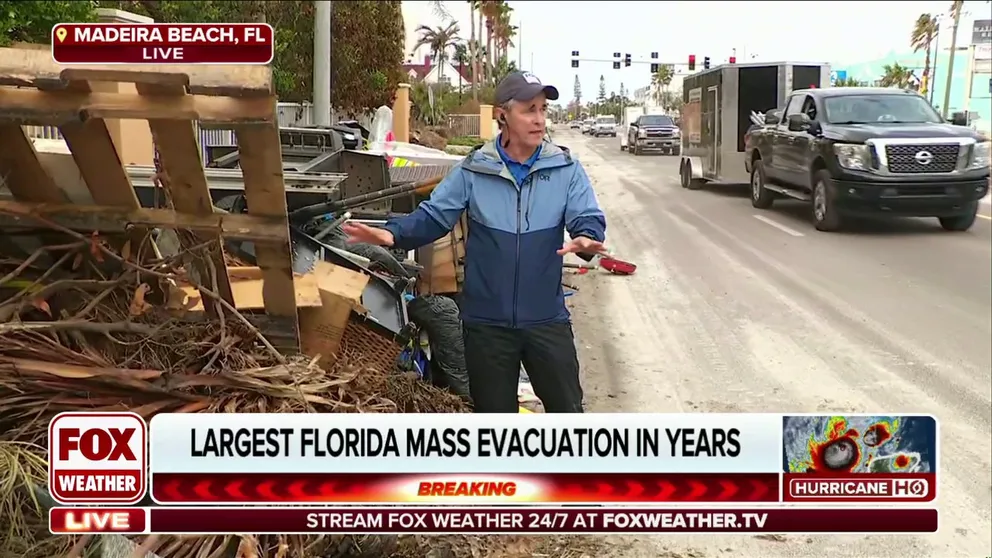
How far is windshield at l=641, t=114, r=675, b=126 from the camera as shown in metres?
37.8

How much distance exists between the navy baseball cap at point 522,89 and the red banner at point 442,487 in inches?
58.2

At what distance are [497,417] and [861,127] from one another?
1167 centimetres

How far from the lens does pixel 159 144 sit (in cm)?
332

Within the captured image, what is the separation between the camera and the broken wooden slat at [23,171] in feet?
11.3

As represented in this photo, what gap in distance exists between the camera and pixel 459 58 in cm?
6844

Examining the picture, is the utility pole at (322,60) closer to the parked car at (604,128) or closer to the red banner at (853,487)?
the red banner at (853,487)

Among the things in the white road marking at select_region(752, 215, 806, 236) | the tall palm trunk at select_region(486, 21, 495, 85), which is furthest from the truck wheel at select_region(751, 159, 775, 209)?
the tall palm trunk at select_region(486, 21, 495, 85)

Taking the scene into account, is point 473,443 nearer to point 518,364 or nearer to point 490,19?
point 518,364

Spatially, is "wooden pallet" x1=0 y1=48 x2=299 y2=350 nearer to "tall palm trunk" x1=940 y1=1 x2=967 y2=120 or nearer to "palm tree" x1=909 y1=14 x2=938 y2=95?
"tall palm trunk" x1=940 y1=1 x2=967 y2=120

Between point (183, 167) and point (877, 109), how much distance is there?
12213 mm

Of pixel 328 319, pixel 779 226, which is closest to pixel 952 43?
pixel 779 226

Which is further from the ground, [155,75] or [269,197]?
[155,75]

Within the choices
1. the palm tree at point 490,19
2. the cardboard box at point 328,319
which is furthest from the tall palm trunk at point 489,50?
the cardboard box at point 328,319

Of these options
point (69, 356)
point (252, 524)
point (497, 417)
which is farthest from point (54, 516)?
point (497, 417)
